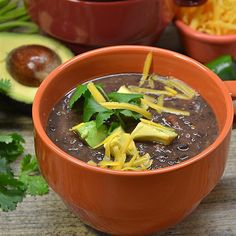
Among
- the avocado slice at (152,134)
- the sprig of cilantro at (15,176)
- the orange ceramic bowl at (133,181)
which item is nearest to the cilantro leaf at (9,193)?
the sprig of cilantro at (15,176)

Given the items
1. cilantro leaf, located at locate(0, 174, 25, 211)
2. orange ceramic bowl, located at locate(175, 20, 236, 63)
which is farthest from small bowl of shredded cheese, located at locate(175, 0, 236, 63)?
cilantro leaf, located at locate(0, 174, 25, 211)

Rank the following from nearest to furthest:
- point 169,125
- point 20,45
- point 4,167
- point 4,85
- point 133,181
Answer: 1. point 133,181
2. point 169,125
3. point 4,167
4. point 4,85
5. point 20,45

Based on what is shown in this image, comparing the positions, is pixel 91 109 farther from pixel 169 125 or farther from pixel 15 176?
pixel 15 176

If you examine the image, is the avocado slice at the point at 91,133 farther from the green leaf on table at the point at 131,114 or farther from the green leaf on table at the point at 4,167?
the green leaf on table at the point at 4,167

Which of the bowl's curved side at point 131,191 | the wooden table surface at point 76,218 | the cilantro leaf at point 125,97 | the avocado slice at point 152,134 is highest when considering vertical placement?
the cilantro leaf at point 125,97

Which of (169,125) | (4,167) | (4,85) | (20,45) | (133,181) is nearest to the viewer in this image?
(133,181)

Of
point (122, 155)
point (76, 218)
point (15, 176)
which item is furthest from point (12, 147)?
point (122, 155)

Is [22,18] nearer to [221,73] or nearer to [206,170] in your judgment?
[221,73]
